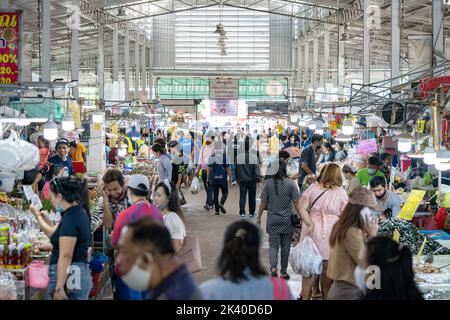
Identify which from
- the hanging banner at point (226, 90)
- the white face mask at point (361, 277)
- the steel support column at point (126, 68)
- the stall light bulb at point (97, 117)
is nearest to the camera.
Answer: the white face mask at point (361, 277)

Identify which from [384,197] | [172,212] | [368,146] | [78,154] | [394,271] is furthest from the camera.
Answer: [78,154]

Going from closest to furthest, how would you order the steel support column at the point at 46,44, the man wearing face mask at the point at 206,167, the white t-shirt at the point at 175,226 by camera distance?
the white t-shirt at the point at 175,226 → the man wearing face mask at the point at 206,167 → the steel support column at the point at 46,44

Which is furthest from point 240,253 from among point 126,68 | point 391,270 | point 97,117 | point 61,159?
point 126,68

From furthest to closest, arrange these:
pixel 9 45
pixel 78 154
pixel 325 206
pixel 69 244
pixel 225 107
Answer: pixel 225 107 → pixel 78 154 → pixel 9 45 → pixel 325 206 → pixel 69 244

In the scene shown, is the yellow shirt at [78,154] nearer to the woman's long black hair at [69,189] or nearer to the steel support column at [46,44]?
the steel support column at [46,44]

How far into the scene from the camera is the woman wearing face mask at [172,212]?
551 cm

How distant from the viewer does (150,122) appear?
23.2 m

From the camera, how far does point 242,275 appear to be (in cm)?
305

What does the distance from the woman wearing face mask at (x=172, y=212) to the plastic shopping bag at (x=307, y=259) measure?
1.26 m

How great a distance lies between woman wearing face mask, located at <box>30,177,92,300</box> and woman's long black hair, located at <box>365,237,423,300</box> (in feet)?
7.39

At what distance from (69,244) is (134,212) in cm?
Result: 61

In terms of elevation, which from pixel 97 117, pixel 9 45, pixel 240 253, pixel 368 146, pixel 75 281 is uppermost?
pixel 9 45

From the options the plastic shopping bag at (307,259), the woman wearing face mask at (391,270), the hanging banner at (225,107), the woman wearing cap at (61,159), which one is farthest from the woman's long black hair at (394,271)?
the hanging banner at (225,107)

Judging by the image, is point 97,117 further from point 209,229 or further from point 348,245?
point 348,245
